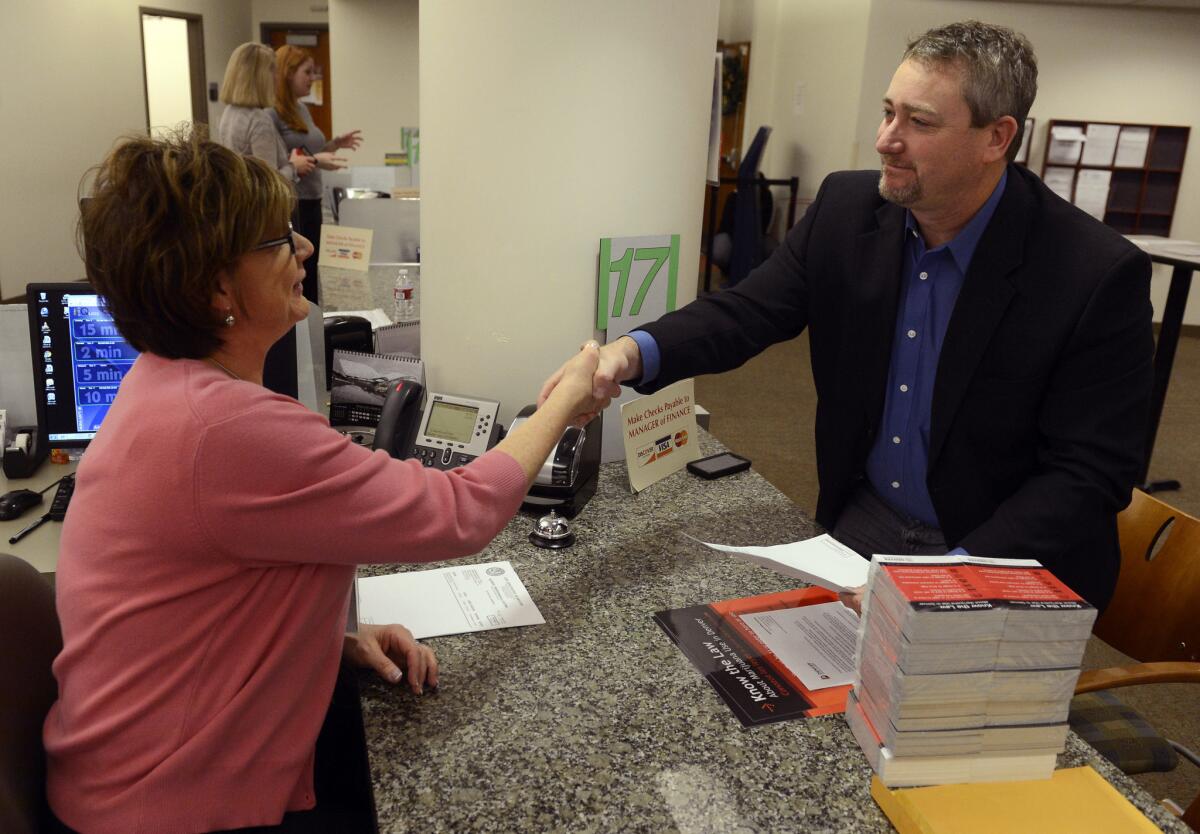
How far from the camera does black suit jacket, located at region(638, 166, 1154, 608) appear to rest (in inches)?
57.7

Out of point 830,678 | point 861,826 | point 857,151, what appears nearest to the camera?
point 861,826

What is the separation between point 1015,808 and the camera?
102 centimetres

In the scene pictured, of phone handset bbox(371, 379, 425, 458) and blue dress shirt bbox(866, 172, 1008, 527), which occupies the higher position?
blue dress shirt bbox(866, 172, 1008, 527)

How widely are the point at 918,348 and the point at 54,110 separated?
7.42 m

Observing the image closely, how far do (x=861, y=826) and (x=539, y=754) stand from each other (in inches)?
14.9

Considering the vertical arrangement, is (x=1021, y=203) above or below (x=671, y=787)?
above

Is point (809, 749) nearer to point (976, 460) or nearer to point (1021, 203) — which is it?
point (976, 460)

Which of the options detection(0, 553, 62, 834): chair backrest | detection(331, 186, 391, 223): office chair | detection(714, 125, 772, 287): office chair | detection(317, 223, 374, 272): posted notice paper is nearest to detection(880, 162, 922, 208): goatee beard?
detection(0, 553, 62, 834): chair backrest

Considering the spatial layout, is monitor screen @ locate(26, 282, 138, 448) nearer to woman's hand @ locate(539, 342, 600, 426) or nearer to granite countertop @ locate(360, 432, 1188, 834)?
woman's hand @ locate(539, 342, 600, 426)

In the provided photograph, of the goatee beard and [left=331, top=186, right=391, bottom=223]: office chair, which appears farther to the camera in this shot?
[left=331, top=186, right=391, bottom=223]: office chair

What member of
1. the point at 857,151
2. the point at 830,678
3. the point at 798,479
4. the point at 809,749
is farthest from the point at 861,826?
the point at 857,151

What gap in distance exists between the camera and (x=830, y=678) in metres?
1.27

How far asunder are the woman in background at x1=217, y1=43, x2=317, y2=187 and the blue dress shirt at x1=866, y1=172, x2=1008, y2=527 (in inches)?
155

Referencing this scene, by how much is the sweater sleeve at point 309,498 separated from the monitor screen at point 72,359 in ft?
3.29
